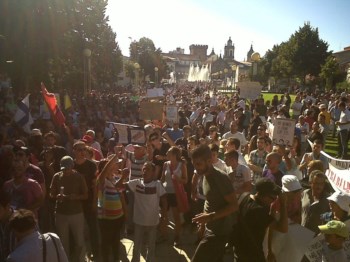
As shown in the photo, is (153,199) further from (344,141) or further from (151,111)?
(344,141)

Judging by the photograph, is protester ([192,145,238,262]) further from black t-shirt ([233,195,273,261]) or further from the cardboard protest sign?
the cardboard protest sign

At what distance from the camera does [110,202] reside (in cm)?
604

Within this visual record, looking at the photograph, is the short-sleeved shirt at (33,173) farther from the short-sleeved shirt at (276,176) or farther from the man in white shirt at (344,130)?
the man in white shirt at (344,130)

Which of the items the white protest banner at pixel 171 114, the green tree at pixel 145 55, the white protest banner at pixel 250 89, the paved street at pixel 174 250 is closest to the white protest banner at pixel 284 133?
the paved street at pixel 174 250

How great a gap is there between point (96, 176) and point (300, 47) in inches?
2606

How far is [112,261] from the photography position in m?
6.48

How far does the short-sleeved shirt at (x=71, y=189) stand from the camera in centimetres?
582

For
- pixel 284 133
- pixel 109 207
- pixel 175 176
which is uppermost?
pixel 284 133

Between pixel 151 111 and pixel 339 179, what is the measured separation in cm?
775

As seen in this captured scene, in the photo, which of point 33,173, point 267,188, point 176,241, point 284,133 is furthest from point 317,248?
point 284,133

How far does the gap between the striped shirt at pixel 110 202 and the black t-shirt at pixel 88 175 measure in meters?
0.20

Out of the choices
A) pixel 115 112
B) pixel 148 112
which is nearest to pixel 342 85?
pixel 115 112

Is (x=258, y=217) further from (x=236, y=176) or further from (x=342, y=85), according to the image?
(x=342, y=85)

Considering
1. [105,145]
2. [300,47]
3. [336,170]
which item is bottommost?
[105,145]
